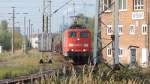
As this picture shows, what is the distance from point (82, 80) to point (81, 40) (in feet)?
93.3

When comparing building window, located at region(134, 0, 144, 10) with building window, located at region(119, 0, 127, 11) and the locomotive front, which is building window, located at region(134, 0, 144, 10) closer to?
building window, located at region(119, 0, 127, 11)

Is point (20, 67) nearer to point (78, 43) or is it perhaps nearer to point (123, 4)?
point (78, 43)

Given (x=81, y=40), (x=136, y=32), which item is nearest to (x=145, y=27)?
(x=136, y=32)

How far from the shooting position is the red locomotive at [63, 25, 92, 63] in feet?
125

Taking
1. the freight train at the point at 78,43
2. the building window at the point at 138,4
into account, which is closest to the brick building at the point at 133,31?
the building window at the point at 138,4

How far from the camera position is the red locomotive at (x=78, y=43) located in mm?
38188

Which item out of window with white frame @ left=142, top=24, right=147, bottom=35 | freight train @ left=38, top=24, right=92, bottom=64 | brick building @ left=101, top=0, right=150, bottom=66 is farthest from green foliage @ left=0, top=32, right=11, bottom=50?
Answer: freight train @ left=38, top=24, right=92, bottom=64

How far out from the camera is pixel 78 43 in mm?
38469

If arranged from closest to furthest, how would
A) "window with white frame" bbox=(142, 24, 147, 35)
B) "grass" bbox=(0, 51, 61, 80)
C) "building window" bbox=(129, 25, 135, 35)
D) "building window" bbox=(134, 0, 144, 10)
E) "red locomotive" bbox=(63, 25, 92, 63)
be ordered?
"grass" bbox=(0, 51, 61, 80)
"red locomotive" bbox=(63, 25, 92, 63)
"window with white frame" bbox=(142, 24, 147, 35)
"building window" bbox=(134, 0, 144, 10)
"building window" bbox=(129, 25, 135, 35)

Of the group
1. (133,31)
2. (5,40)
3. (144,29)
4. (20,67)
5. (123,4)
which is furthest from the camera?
(5,40)

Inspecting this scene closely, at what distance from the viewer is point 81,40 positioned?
38562mm

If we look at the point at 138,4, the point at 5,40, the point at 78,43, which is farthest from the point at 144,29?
the point at 5,40

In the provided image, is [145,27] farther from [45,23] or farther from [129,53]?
[45,23]

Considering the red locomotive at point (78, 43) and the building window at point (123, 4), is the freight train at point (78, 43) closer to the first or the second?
the red locomotive at point (78, 43)
